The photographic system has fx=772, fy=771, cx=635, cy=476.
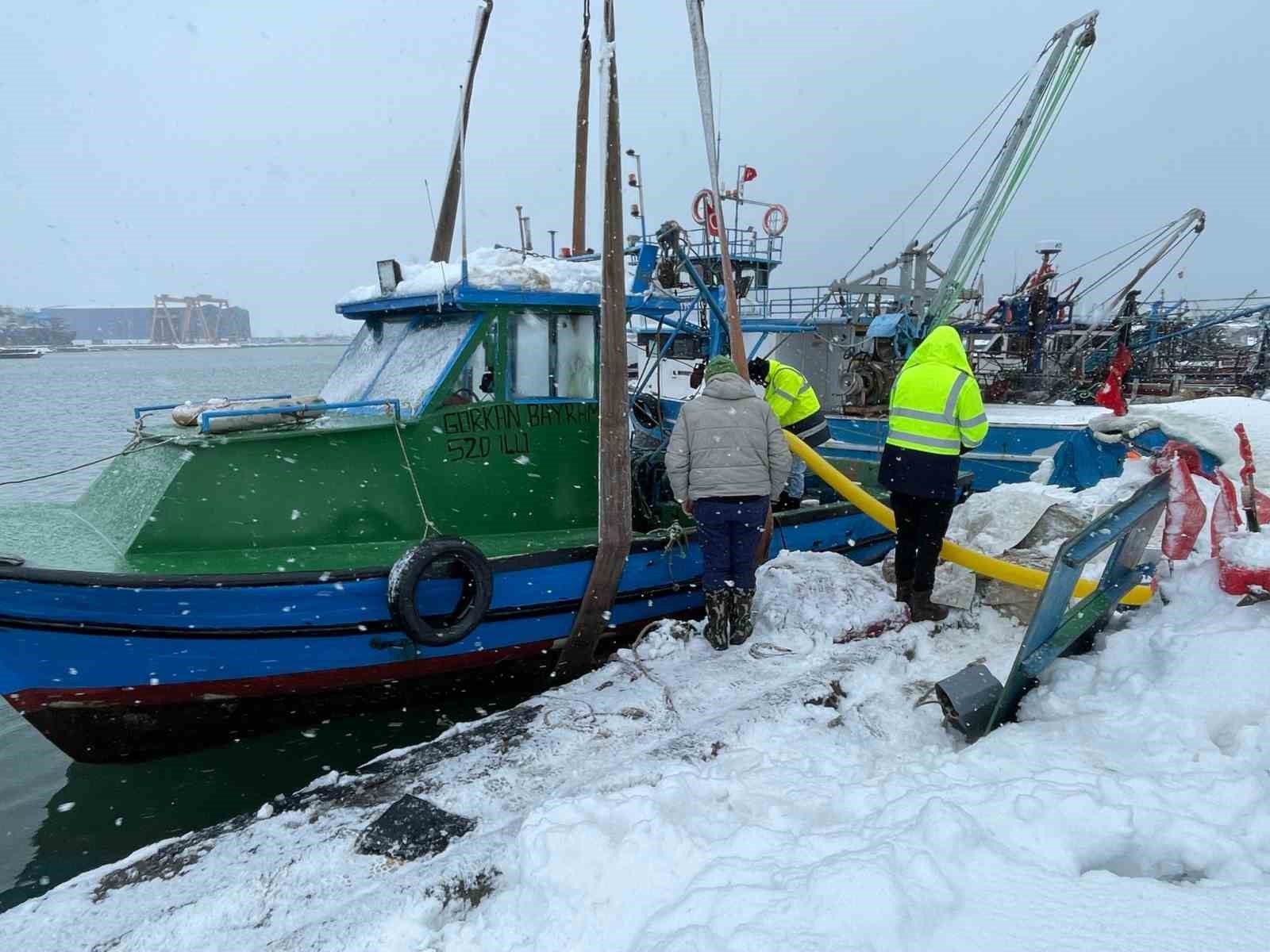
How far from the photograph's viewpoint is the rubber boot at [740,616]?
14.7ft

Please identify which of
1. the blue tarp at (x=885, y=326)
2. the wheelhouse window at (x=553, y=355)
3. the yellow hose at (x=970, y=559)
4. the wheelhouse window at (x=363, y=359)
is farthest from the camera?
the blue tarp at (x=885, y=326)

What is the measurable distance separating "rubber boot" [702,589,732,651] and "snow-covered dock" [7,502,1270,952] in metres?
0.56

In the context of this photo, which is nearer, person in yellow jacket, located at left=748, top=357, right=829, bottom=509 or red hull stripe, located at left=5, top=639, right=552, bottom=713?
red hull stripe, located at left=5, top=639, right=552, bottom=713

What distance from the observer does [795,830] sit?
7.95 ft

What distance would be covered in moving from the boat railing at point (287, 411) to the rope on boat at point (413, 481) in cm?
5

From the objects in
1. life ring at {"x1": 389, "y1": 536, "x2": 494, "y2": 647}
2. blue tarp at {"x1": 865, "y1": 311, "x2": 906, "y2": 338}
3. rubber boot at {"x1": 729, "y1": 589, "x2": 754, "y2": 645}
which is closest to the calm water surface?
life ring at {"x1": 389, "y1": 536, "x2": 494, "y2": 647}

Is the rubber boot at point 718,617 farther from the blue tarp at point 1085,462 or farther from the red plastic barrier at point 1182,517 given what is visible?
the blue tarp at point 1085,462

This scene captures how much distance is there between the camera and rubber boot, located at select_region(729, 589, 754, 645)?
177 inches

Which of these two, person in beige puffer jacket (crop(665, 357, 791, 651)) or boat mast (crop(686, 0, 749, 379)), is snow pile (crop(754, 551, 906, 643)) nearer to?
person in beige puffer jacket (crop(665, 357, 791, 651))

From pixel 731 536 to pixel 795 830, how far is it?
7.31ft

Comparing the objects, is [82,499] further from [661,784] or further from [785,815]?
[785,815]

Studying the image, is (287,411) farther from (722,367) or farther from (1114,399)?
(1114,399)

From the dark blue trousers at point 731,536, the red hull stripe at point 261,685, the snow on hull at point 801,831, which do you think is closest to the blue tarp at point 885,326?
the dark blue trousers at point 731,536

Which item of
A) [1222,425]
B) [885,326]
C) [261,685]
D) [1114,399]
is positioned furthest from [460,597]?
[885,326]
